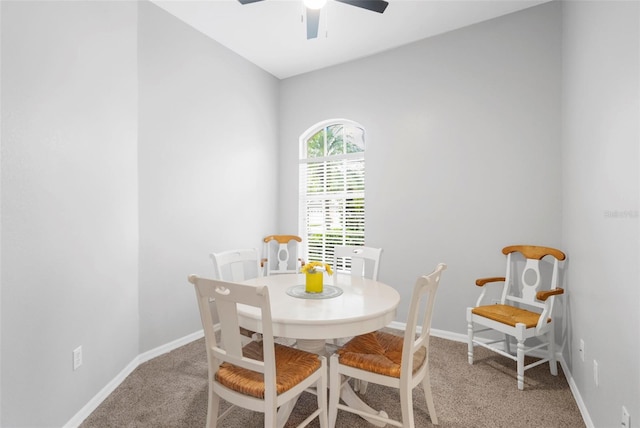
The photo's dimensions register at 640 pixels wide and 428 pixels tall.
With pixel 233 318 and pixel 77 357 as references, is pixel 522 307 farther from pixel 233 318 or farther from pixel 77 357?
pixel 77 357

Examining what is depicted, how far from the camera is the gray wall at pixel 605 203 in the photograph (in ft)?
4.54

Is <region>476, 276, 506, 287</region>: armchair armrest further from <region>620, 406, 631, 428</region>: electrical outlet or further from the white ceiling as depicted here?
the white ceiling

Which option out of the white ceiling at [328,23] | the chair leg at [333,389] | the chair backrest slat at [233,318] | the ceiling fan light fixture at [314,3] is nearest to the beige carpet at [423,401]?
the chair leg at [333,389]

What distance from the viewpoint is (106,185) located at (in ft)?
7.31

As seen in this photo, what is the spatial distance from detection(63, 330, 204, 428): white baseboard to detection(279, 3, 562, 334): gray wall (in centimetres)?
211

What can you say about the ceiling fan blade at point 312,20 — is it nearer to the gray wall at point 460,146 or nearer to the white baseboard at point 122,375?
the gray wall at point 460,146

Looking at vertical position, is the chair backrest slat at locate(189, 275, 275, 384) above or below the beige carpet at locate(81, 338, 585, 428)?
above

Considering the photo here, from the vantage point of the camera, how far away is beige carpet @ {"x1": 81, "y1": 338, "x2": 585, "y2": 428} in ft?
6.26

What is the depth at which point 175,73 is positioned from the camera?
117 inches

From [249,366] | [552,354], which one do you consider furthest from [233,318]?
[552,354]

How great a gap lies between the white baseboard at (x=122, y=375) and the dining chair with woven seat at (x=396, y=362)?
1493 millimetres

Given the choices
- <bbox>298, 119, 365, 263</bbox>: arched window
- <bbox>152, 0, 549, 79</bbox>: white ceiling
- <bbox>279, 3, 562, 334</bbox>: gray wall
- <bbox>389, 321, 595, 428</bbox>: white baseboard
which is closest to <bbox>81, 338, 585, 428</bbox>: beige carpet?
<bbox>389, 321, 595, 428</bbox>: white baseboard

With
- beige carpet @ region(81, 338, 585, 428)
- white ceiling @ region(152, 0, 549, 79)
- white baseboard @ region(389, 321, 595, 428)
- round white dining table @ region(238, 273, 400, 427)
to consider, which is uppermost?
white ceiling @ region(152, 0, 549, 79)

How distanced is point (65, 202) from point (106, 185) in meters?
0.41
